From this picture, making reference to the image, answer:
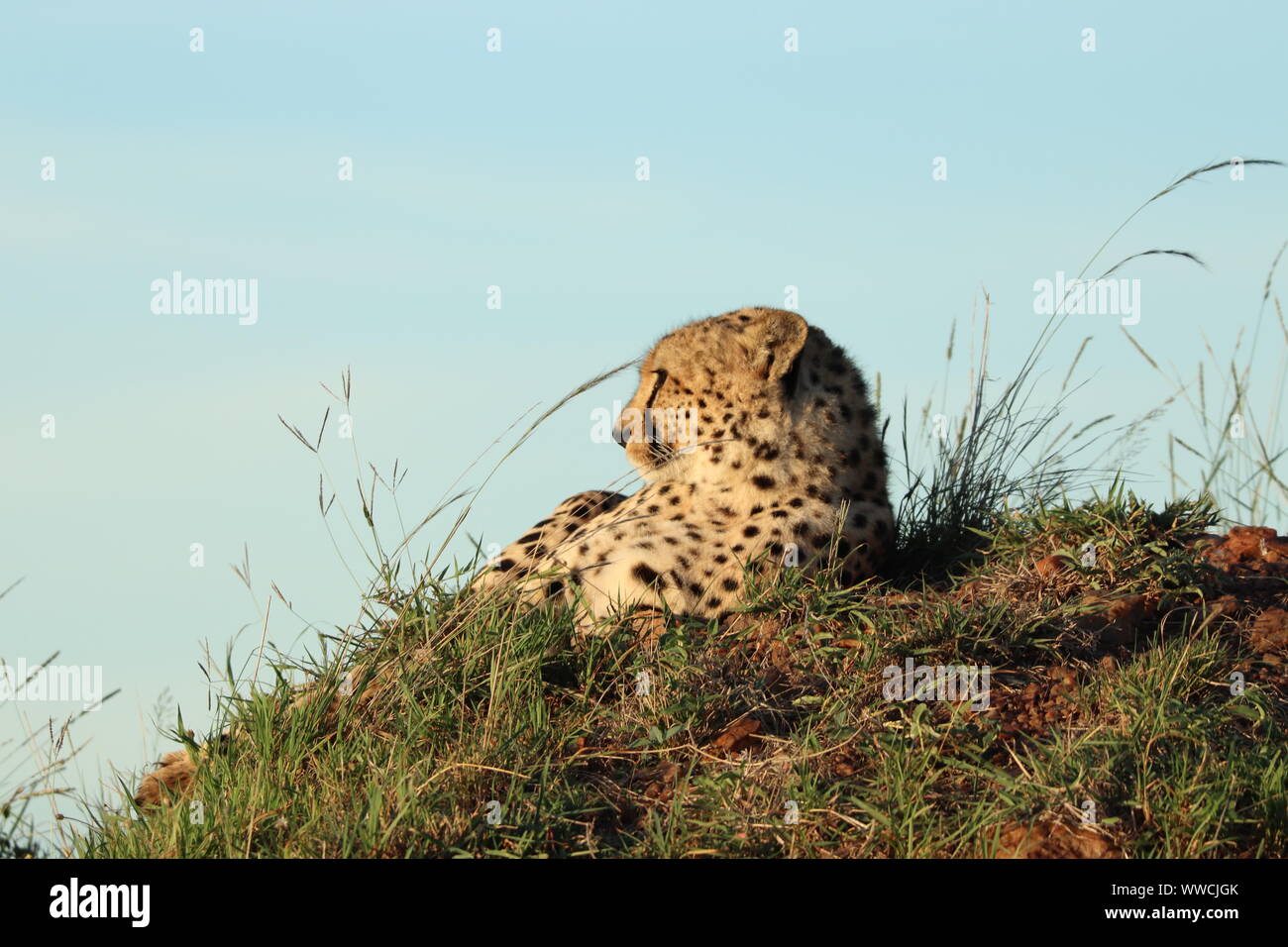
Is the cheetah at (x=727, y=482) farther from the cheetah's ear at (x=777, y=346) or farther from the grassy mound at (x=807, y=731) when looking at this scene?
the grassy mound at (x=807, y=731)

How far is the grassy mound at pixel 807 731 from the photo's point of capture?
11.7 ft

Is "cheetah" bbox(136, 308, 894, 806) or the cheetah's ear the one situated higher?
the cheetah's ear

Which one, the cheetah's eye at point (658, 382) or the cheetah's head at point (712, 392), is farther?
the cheetah's eye at point (658, 382)

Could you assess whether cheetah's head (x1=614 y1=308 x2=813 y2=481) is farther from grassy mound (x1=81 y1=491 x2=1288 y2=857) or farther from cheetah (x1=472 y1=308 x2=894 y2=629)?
grassy mound (x1=81 y1=491 x2=1288 y2=857)

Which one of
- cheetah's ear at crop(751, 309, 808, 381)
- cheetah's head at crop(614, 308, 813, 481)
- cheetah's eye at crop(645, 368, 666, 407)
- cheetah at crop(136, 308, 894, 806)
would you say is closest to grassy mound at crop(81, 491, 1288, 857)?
cheetah at crop(136, 308, 894, 806)

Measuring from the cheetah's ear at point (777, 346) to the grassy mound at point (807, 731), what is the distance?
835 mm

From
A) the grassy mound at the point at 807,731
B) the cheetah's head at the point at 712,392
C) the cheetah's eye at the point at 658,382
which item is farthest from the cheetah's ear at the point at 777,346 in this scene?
the grassy mound at the point at 807,731

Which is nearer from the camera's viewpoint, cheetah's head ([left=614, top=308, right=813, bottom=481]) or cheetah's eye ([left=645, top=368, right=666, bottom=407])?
cheetah's head ([left=614, top=308, right=813, bottom=481])

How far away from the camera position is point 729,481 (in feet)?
16.9

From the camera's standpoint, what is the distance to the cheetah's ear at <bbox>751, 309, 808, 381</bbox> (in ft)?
16.7

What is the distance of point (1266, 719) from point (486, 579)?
8.47 feet

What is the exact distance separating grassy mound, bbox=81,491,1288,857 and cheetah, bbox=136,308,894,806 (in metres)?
0.19

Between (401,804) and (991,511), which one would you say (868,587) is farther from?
(401,804)
